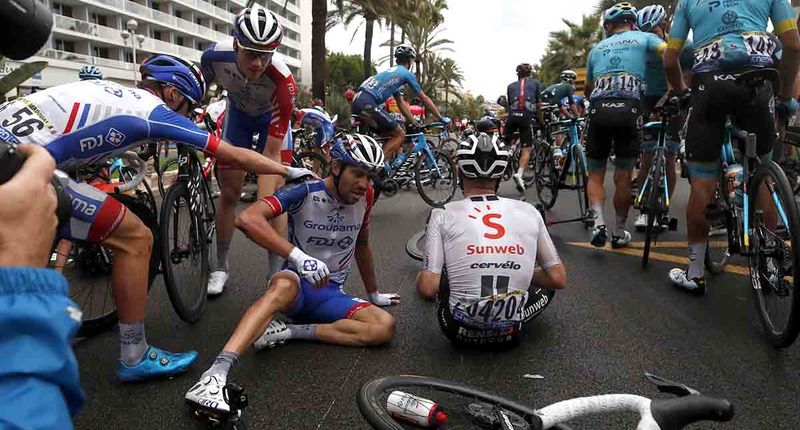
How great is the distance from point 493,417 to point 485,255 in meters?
1.10

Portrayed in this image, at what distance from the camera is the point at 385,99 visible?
24.7 feet

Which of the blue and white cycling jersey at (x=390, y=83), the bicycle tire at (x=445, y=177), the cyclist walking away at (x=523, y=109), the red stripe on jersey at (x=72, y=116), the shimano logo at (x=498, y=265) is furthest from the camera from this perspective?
the cyclist walking away at (x=523, y=109)

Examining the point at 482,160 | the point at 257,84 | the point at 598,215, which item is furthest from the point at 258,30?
the point at 598,215

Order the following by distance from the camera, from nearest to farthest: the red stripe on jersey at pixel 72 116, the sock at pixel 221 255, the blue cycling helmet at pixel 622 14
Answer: the red stripe on jersey at pixel 72 116 → the sock at pixel 221 255 → the blue cycling helmet at pixel 622 14

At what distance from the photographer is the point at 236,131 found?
429 cm

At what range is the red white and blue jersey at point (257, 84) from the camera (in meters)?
3.91

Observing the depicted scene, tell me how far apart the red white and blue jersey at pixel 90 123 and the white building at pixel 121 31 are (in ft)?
109

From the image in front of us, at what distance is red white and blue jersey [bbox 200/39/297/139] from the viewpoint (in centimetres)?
391

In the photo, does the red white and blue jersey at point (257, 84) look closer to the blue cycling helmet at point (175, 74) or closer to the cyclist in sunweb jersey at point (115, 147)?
the blue cycling helmet at point (175, 74)

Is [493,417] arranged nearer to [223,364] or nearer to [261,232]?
[223,364]

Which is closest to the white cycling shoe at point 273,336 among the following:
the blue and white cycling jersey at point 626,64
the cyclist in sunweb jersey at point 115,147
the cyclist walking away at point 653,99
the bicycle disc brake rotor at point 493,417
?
the cyclist in sunweb jersey at point 115,147

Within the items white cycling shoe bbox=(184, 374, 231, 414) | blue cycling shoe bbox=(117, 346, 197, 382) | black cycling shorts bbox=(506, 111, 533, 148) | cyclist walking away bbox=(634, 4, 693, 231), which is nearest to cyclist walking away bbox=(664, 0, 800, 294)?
cyclist walking away bbox=(634, 4, 693, 231)

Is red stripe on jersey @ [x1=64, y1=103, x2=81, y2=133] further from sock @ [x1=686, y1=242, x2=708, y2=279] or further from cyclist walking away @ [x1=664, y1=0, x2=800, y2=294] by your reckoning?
sock @ [x1=686, y1=242, x2=708, y2=279]

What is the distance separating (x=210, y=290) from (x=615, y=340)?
2699 millimetres
